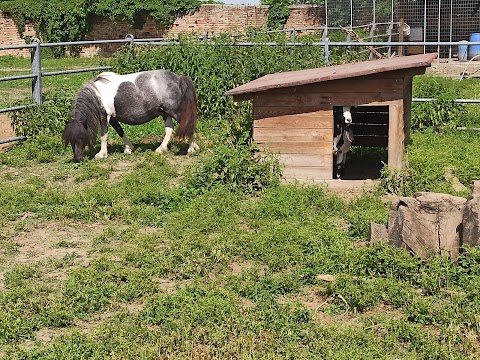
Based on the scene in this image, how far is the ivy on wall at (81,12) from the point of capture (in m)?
29.7

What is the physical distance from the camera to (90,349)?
491 cm

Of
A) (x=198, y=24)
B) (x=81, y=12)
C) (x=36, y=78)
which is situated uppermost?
(x=81, y=12)

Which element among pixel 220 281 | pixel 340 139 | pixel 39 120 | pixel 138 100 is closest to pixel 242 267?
pixel 220 281

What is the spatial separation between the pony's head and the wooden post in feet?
13.6

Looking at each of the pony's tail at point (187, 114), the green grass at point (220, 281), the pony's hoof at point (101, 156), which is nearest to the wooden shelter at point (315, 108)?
the green grass at point (220, 281)

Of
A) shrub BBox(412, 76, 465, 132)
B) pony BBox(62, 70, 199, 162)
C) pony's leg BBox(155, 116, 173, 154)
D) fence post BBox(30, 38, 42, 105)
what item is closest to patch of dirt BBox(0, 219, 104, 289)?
pony BBox(62, 70, 199, 162)

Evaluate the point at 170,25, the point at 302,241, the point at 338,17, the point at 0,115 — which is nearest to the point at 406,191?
the point at 302,241

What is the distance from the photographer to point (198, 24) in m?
30.0

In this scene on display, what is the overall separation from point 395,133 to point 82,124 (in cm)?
432

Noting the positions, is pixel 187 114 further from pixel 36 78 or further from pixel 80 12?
pixel 80 12

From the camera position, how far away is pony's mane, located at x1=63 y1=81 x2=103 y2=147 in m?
10.5

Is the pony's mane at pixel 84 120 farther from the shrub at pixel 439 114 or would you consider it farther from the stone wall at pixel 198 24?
the stone wall at pixel 198 24

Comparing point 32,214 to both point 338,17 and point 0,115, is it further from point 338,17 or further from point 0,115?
point 338,17

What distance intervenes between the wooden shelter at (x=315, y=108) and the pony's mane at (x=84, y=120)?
7.93ft
